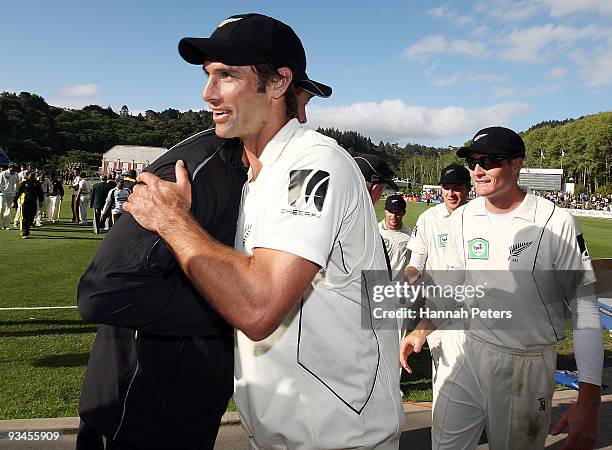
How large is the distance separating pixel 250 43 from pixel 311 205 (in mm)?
643

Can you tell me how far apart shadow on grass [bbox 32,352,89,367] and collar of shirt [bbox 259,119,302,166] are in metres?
5.31

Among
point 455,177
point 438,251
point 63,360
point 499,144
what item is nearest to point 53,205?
point 63,360

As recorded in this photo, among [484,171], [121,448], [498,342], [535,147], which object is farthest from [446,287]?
[535,147]

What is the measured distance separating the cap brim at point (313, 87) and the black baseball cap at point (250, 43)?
0.08m

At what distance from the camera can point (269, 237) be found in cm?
151

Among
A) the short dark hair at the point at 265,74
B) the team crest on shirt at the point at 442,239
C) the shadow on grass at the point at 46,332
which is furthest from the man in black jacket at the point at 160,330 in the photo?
the shadow on grass at the point at 46,332

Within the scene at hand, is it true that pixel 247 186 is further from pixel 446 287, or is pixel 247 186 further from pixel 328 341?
pixel 446 287

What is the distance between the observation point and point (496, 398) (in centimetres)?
323

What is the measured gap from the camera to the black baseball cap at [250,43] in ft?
5.78

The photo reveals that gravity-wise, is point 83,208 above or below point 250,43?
below

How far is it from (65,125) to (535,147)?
451ft

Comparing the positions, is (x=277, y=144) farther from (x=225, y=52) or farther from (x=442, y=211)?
(x=442, y=211)

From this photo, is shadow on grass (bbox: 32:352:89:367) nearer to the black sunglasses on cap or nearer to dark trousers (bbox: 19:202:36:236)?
the black sunglasses on cap

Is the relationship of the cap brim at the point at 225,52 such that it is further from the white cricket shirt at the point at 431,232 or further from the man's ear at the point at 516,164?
the white cricket shirt at the point at 431,232
